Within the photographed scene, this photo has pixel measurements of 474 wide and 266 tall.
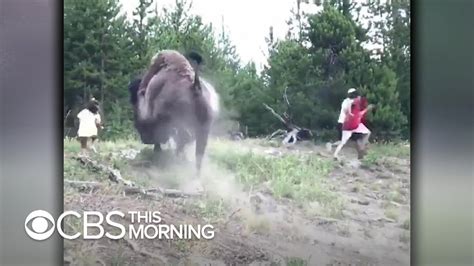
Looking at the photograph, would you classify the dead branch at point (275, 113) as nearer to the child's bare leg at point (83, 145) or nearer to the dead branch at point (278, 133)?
the dead branch at point (278, 133)

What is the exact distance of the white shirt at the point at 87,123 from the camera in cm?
253

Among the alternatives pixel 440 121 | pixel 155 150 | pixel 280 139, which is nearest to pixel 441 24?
pixel 440 121

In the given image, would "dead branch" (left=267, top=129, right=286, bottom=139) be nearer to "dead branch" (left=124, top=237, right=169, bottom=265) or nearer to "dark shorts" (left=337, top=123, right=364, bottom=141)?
"dark shorts" (left=337, top=123, right=364, bottom=141)

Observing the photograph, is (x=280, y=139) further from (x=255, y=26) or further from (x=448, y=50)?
(x=448, y=50)

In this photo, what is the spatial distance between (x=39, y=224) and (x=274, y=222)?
906 mm

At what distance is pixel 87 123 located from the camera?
2535mm

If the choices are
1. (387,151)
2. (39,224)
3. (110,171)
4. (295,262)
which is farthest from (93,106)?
(387,151)

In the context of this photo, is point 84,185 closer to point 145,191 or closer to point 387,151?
point 145,191

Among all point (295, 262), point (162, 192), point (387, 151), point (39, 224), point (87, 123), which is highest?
point (87, 123)

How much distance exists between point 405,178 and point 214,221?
0.78m

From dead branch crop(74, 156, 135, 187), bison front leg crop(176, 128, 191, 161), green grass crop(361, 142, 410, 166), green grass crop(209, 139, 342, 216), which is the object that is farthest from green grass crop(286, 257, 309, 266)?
dead branch crop(74, 156, 135, 187)

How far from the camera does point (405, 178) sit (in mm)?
→ 2607

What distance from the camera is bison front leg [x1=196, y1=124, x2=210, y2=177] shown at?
2549 mm

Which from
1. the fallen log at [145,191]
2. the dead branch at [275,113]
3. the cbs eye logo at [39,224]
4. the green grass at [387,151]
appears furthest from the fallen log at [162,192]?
the green grass at [387,151]
